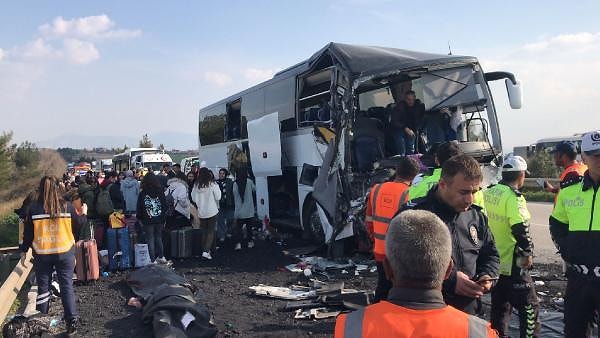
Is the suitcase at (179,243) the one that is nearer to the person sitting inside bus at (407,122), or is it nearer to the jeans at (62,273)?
the jeans at (62,273)

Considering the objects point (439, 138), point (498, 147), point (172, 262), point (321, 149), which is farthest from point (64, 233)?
point (498, 147)

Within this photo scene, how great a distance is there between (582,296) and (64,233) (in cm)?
537

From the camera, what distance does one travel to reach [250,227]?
11711mm

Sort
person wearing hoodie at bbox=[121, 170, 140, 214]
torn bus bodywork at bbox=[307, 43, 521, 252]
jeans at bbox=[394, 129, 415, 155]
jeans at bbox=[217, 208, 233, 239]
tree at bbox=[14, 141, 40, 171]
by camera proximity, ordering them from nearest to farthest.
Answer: torn bus bodywork at bbox=[307, 43, 521, 252]
jeans at bbox=[394, 129, 415, 155]
jeans at bbox=[217, 208, 233, 239]
person wearing hoodie at bbox=[121, 170, 140, 214]
tree at bbox=[14, 141, 40, 171]

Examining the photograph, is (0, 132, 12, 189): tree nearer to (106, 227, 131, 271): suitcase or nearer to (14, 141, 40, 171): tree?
(14, 141, 40, 171): tree

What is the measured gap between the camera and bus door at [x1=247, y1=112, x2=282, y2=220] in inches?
448

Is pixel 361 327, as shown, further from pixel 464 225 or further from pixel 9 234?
pixel 9 234

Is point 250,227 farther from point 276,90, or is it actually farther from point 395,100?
point 395,100

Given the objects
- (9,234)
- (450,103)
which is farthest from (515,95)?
(9,234)

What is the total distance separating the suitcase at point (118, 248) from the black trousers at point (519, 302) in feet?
22.7

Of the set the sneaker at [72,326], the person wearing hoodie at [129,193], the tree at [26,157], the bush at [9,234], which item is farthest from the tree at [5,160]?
the sneaker at [72,326]

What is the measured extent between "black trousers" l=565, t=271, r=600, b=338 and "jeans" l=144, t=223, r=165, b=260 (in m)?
7.29

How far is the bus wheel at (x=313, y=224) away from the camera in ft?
33.2

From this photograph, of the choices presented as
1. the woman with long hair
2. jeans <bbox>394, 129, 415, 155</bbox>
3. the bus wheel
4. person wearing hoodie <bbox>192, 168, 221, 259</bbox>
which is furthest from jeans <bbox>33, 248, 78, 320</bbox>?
jeans <bbox>394, 129, 415, 155</bbox>
